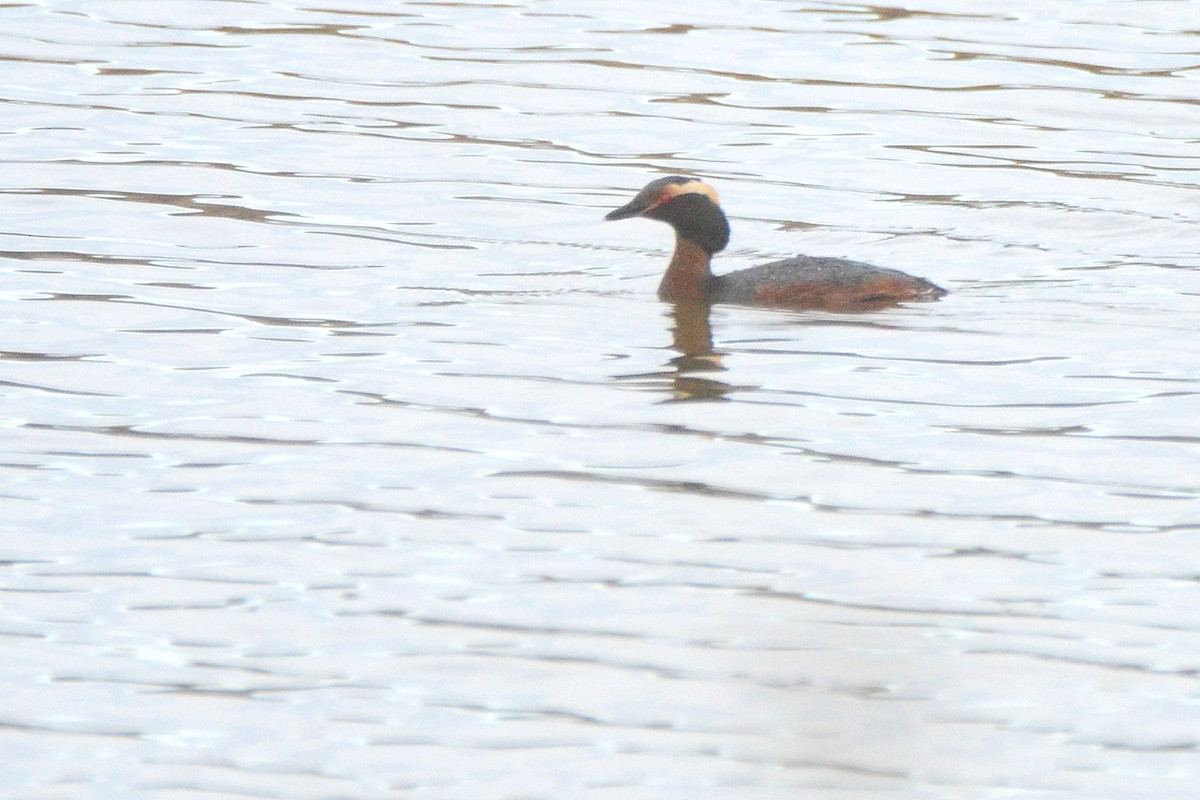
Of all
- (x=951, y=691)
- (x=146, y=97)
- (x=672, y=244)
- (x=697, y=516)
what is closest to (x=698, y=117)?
(x=672, y=244)

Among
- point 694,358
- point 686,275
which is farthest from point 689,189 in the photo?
point 694,358

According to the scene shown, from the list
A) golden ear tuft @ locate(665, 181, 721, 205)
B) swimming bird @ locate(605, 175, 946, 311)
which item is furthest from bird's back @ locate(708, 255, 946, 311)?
golden ear tuft @ locate(665, 181, 721, 205)

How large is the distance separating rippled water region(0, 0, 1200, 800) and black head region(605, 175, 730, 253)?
1.86 ft

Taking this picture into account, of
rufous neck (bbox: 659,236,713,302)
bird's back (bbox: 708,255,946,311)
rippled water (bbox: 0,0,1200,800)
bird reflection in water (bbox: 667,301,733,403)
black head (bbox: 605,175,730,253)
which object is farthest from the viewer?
black head (bbox: 605,175,730,253)

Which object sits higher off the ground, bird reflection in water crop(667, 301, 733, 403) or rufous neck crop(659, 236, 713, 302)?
rufous neck crop(659, 236, 713, 302)

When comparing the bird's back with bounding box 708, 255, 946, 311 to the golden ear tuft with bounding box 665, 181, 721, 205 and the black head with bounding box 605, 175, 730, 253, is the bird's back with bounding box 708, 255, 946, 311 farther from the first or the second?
the golden ear tuft with bounding box 665, 181, 721, 205

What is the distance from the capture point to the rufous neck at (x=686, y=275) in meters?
14.1

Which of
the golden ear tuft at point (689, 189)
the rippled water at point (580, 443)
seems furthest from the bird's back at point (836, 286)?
the golden ear tuft at point (689, 189)

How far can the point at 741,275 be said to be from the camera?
14164 mm

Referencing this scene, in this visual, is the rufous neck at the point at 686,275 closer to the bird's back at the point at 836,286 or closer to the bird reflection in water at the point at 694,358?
the bird reflection in water at the point at 694,358

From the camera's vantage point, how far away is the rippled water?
709 centimetres

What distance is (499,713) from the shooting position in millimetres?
7199

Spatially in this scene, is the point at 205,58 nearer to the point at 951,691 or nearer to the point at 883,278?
the point at 883,278

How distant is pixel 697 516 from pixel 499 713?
87.6 inches
